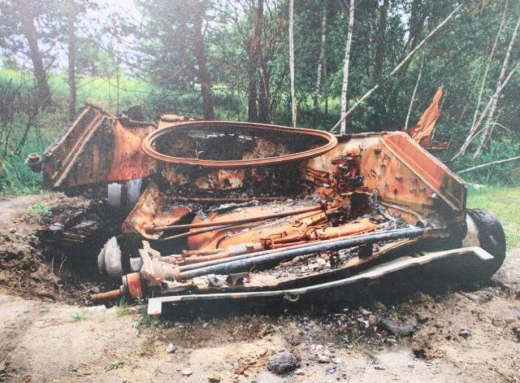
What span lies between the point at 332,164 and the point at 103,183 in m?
2.47

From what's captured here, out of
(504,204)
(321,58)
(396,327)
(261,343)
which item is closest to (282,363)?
(261,343)

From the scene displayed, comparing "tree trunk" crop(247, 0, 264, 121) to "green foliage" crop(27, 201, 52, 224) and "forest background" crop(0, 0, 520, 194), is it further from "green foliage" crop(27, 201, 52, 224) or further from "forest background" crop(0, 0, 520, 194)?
"green foliage" crop(27, 201, 52, 224)

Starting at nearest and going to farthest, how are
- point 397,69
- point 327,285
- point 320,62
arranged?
1. point 327,285
2. point 397,69
3. point 320,62

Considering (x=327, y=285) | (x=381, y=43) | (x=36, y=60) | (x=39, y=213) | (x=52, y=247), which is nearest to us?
(x=327, y=285)

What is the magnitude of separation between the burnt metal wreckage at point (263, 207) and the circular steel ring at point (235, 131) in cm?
1

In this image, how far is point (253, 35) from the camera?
6.45 meters

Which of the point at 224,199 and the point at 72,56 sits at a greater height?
the point at 72,56

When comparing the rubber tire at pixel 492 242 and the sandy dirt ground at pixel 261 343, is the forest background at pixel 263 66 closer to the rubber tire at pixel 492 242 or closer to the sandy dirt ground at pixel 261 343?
the sandy dirt ground at pixel 261 343

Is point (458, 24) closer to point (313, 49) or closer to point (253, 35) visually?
point (313, 49)

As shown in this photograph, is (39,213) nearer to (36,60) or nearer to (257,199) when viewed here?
(257,199)

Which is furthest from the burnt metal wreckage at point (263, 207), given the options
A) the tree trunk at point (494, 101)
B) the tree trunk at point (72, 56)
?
the tree trunk at point (494, 101)

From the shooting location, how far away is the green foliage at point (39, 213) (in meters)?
4.12

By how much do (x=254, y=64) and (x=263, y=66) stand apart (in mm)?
193

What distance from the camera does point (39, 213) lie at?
13.9 ft
